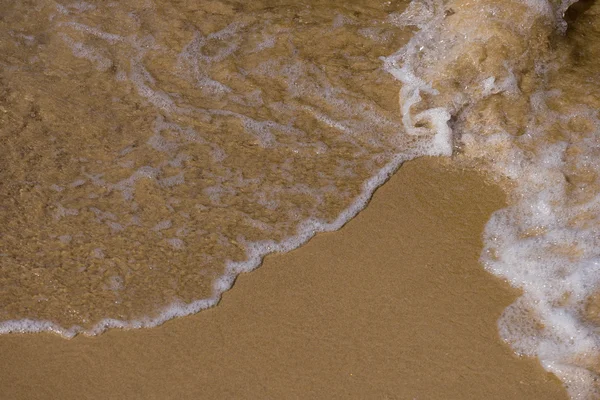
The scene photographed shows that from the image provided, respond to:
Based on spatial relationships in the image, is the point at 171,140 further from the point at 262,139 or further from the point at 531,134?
the point at 531,134

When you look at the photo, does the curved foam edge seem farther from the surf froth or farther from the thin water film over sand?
the surf froth

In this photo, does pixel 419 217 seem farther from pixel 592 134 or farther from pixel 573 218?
pixel 592 134

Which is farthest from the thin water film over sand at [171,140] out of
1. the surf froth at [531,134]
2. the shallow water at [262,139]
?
the surf froth at [531,134]

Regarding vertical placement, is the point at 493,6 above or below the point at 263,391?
above

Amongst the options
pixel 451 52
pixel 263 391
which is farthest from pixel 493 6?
pixel 263 391

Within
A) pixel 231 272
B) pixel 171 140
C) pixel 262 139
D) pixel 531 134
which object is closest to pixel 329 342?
pixel 231 272

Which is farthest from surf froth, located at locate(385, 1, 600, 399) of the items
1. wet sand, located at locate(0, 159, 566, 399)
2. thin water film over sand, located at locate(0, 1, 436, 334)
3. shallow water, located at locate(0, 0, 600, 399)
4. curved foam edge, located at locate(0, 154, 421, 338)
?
curved foam edge, located at locate(0, 154, 421, 338)
